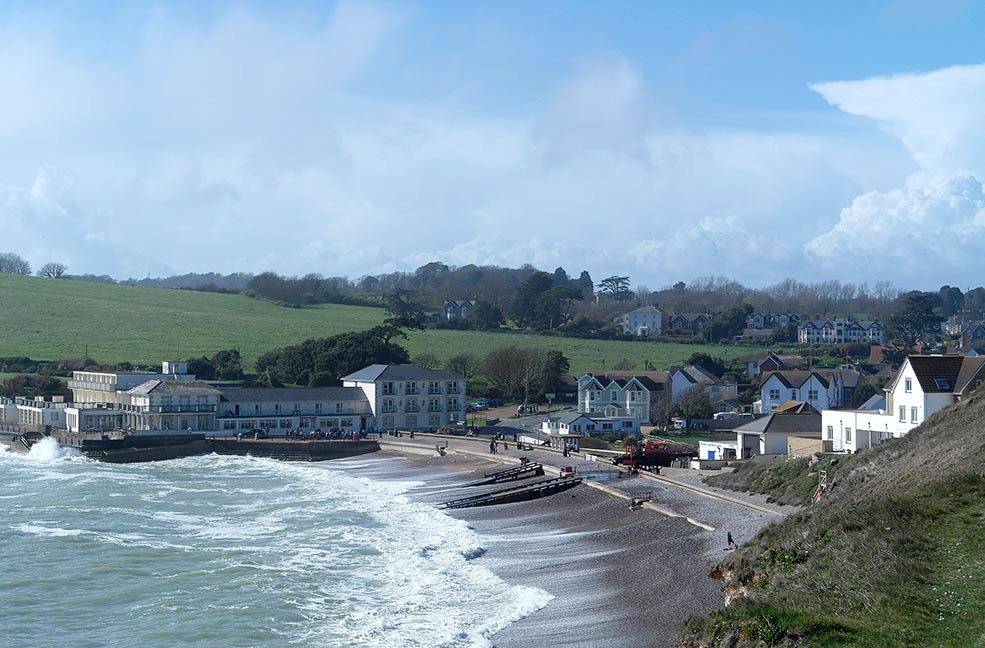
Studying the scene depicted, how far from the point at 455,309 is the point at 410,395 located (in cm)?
6516

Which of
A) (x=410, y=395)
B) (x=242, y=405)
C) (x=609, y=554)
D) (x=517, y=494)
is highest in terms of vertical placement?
(x=410, y=395)

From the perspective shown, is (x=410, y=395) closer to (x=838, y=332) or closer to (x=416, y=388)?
(x=416, y=388)

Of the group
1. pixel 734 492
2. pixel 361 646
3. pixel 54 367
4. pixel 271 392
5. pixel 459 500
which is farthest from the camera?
pixel 54 367

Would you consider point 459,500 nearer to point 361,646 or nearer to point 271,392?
point 361,646

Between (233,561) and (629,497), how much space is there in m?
12.8

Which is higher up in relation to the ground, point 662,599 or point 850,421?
point 850,421

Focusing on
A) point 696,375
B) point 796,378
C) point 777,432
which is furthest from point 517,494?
point 696,375

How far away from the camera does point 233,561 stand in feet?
93.9

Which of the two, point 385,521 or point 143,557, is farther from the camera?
point 385,521

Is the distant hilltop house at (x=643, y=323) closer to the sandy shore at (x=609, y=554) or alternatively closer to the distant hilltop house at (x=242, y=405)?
the distant hilltop house at (x=242, y=405)

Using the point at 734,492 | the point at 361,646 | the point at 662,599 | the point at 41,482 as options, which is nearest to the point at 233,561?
the point at 361,646

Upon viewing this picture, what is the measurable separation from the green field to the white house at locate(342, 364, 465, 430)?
21.8 metres

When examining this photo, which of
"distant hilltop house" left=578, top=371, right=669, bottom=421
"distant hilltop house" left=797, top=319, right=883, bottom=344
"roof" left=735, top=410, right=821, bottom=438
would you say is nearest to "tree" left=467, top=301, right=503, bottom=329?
"distant hilltop house" left=797, top=319, right=883, bottom=344

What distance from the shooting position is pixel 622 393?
71312 millimetres
